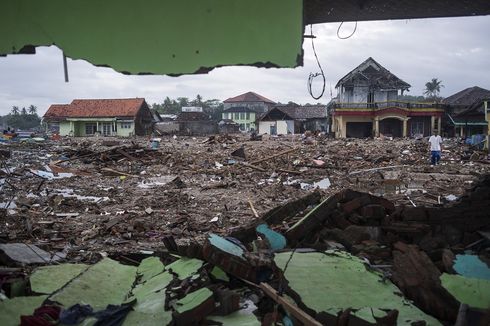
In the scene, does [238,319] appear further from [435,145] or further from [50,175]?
[435,145]

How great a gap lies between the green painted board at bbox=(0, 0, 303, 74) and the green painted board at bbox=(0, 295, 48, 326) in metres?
2.27

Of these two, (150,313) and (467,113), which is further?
(467,113)

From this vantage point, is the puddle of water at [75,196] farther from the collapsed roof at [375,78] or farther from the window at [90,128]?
the window at [90,128]

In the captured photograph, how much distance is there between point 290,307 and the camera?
129 inches

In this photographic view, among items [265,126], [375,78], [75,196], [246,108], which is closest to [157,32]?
[75,196]

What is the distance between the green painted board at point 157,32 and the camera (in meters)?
3.18

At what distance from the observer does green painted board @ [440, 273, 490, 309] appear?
3.42 metres

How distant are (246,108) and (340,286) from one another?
71.9 meters

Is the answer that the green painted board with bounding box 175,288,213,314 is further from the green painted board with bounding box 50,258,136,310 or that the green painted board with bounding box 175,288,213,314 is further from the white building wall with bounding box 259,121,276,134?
the white building wall with bounding box 259,121,276,134

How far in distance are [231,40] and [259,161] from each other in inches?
561

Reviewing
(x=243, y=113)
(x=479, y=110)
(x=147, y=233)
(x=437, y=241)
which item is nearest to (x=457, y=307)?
(x=437, y=241)

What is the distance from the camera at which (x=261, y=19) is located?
3156 mm

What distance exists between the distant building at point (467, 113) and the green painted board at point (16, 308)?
114 ft

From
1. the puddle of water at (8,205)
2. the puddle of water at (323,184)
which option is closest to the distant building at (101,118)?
the puddle of water at (323,184)
